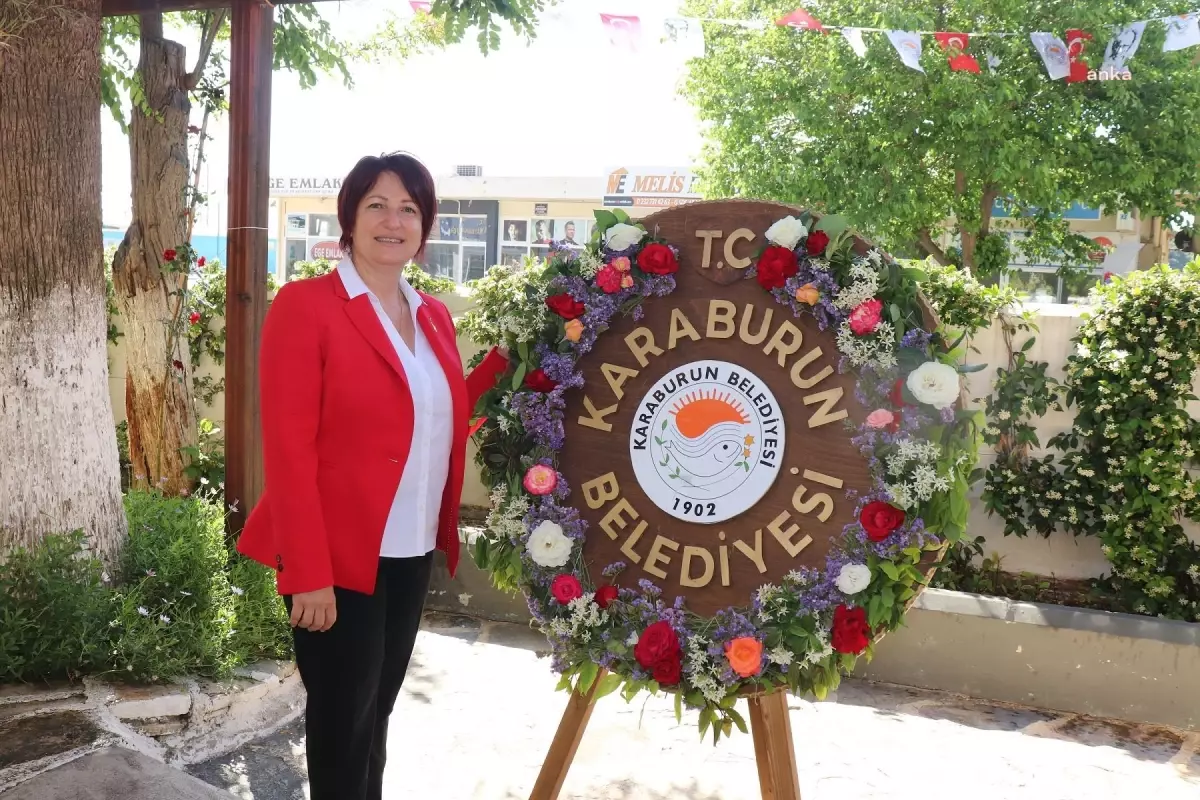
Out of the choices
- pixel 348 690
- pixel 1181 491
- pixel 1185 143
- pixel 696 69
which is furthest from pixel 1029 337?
pixel 696 69

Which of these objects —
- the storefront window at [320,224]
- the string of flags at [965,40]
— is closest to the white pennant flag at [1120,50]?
the string of flags at [965,40]

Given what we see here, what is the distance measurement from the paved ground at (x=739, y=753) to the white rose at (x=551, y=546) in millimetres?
935

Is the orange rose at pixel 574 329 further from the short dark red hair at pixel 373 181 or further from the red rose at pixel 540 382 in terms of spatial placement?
the short dark red hair at pixel 373 181

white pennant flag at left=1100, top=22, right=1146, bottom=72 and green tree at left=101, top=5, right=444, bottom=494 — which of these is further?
white pennant flag at left=1100, top=22, right=1146, bottom=72

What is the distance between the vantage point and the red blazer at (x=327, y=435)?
6.34 feet

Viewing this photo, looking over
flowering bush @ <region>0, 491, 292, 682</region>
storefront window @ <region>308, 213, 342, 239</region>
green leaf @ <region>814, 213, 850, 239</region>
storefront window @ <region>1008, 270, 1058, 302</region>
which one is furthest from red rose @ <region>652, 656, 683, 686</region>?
storefront window @ <region>308, 213, 342, 239</region>

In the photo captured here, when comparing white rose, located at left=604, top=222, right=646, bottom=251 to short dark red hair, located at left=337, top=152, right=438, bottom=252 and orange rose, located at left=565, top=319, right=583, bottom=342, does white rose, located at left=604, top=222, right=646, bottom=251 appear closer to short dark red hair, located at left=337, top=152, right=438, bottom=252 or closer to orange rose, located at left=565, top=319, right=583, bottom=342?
orange rose, located at left=565, top=319, right=583, bottom=342

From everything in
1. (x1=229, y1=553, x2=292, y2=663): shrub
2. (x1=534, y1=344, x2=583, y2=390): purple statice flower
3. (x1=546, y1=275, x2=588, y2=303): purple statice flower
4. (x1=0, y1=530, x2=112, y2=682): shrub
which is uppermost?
(x1=546, y1=275, x2=588, y2=303): purple statice flower

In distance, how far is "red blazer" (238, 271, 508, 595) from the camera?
1.93 metres

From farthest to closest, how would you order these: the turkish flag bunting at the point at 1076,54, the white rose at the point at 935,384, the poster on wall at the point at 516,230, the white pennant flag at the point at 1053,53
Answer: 1. the poster on wall at the point at 516,230
2. the turkish flag bunting at the point at 1076,54
3. the white pennant flag at the point at 1053,53
4. the white rose at the point at 935,384

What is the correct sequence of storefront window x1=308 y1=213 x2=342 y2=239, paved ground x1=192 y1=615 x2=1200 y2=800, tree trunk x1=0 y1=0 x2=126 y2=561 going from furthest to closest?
Answer: storefront window x1=308 y1=213 x2=342 y2=239
tree trunk x1=0 y1=0 x2=126 y2=561
paved ground x1=192 y1=615 x2=1200 y2=800

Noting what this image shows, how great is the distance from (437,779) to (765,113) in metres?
11.4

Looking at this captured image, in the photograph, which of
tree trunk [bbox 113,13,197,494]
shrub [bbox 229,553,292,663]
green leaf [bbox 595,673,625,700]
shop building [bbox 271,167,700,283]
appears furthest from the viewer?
shop building [bbox 271,167,700,283]

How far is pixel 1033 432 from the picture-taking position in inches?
166
